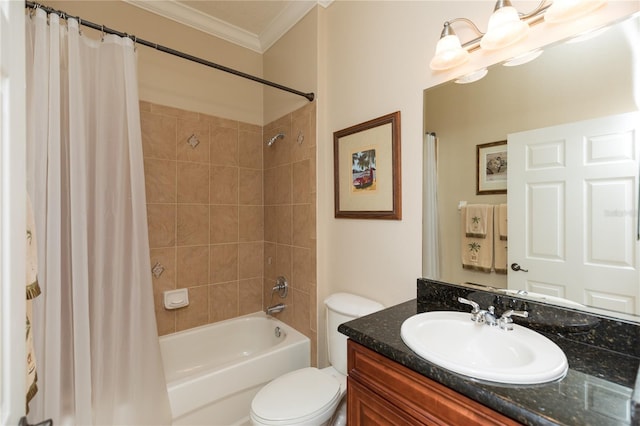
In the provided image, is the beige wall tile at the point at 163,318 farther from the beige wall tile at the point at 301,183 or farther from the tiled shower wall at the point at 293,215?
the beige wall tile at the point at 301,183

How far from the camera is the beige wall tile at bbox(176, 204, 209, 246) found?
2.13 m

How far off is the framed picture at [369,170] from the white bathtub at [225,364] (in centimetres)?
100

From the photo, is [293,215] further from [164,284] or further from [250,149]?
[164,284]

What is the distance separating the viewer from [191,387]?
1483mm

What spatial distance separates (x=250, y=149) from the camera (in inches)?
97.1

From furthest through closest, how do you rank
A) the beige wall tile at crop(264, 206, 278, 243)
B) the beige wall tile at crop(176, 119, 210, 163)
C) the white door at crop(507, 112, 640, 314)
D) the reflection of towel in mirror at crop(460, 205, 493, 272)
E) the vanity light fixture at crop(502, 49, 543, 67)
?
the beige wall tile at crop(264, 206, 278, 243) → the beige wall tile at crop(176, 119, 210, 163) → the reflection of towel in mirror at crop(460, 205, 493, 272) → the vanity light fixture at crop(502, 49, 543, 67) → the white door at crop(507, 112, 640, 314)

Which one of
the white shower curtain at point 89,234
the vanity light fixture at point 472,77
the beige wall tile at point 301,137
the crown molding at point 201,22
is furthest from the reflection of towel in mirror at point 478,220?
the crown molding at point 201,22

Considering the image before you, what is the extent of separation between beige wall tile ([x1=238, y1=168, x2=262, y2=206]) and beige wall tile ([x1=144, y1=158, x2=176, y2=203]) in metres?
0.52

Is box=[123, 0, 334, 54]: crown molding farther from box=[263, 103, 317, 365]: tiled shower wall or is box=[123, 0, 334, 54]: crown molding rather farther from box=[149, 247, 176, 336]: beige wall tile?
box=[149, 247, 176, 336]: beige wall tile

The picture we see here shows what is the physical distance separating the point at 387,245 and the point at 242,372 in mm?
1091

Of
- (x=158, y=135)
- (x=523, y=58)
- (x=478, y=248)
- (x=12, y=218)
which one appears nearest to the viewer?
(x=12, y=218)

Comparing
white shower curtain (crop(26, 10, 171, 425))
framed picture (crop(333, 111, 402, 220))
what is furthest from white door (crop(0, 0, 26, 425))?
framed picture (crop(333, 111, 402, 220))

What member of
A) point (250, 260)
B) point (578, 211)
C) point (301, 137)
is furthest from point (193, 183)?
point (578, 211)

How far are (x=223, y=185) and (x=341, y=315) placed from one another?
4.57 ft
